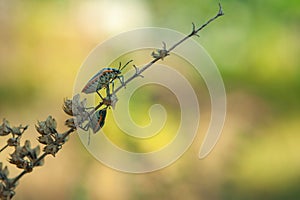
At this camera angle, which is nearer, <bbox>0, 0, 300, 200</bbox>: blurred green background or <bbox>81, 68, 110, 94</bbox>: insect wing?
<bbox>81, 68, 110, 94</bbox>: insect wing

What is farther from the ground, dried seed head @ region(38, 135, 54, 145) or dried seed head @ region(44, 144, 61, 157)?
dried seed head @ region(38, 135, 54, 145)

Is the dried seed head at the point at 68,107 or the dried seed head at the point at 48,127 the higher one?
the dried seed head at the point at 68,107

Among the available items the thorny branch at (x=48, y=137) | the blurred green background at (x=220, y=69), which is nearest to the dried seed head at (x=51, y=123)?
the thorny branch at (x=48, y=137)

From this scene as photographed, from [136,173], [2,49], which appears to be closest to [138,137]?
[136,173]

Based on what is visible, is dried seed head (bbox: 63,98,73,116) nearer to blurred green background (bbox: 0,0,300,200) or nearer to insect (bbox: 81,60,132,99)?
insect (bbox: 81,60,132,99)

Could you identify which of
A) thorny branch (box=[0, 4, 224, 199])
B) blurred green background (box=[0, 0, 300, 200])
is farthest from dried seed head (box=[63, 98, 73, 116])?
blurred green background (box=[0, 0, 300, 200])

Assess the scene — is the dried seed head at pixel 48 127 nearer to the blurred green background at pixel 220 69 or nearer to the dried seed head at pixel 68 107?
the dried seed head at pixel 68 107

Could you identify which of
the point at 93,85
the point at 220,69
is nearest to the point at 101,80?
the point at 93,85

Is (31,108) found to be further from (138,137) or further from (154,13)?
(154,13)

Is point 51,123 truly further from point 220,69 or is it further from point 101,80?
point 220,69
